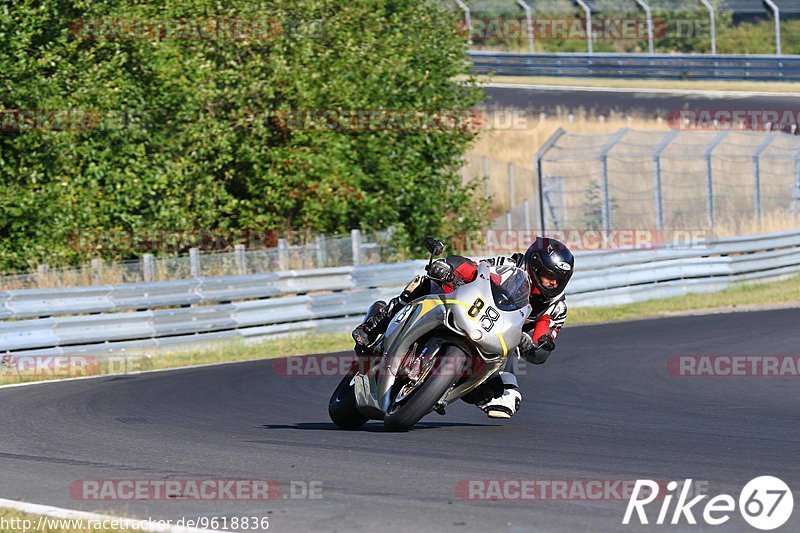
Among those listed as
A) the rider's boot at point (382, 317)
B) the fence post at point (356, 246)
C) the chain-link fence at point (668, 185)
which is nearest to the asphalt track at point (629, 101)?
the chain-link fence at point (668, 185)

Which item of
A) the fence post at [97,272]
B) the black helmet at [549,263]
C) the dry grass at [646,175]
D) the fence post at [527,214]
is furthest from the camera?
the fence post at [527,214]

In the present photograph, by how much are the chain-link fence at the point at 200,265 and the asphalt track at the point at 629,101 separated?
16.7m

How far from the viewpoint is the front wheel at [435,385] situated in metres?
8.30

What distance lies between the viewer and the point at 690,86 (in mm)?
41469

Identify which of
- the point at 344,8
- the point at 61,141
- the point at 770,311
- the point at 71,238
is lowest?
the point at 770,311

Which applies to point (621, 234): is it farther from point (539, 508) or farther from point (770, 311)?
point (539, 508)

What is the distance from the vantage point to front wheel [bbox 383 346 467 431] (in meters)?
8.30

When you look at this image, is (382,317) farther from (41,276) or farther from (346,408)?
(41,276)

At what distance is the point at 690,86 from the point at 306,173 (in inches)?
823

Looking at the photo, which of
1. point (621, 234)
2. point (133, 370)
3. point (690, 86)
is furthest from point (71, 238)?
point (690, 86)

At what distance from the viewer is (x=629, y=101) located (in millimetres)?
40312
